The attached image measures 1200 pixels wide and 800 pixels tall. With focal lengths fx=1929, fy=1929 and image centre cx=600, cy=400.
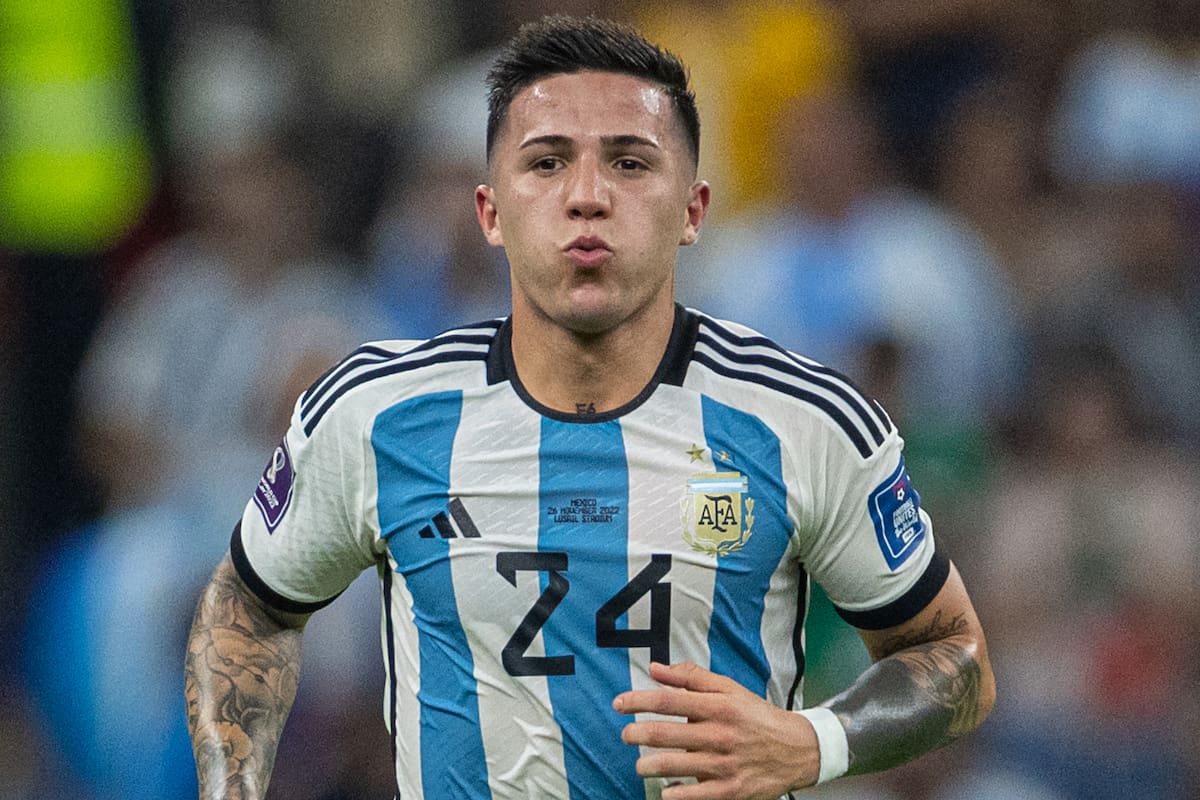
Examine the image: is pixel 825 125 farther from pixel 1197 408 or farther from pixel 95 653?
pixel 95 653

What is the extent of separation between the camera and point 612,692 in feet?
11.6

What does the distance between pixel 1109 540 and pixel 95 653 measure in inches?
137

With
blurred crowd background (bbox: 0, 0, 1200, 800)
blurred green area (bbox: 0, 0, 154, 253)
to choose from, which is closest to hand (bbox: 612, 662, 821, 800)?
blurred crowd background (bbox: 0, 0, 1200, 800)

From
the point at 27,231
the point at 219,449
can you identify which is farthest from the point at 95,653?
the point at 27,231

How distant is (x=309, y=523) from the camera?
12.4 feet

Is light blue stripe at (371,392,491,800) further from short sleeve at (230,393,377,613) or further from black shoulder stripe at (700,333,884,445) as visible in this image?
black shoulder stripe at (700,333,884,445)

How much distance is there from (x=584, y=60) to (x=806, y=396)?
772 mm

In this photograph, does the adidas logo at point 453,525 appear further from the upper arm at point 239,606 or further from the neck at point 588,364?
the upper arm at point 239,606

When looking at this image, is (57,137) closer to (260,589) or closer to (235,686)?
(260,589)

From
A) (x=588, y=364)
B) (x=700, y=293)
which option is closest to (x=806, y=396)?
(x=588, y=364)

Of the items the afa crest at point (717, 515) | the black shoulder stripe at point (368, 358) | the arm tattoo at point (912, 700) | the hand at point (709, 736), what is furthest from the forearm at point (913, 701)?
the black shoulder stripe at point (368, 358)

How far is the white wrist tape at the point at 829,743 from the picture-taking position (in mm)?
3430

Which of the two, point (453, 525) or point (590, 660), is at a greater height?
point (453, 525)

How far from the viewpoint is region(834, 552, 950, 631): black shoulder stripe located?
371 centimetres
